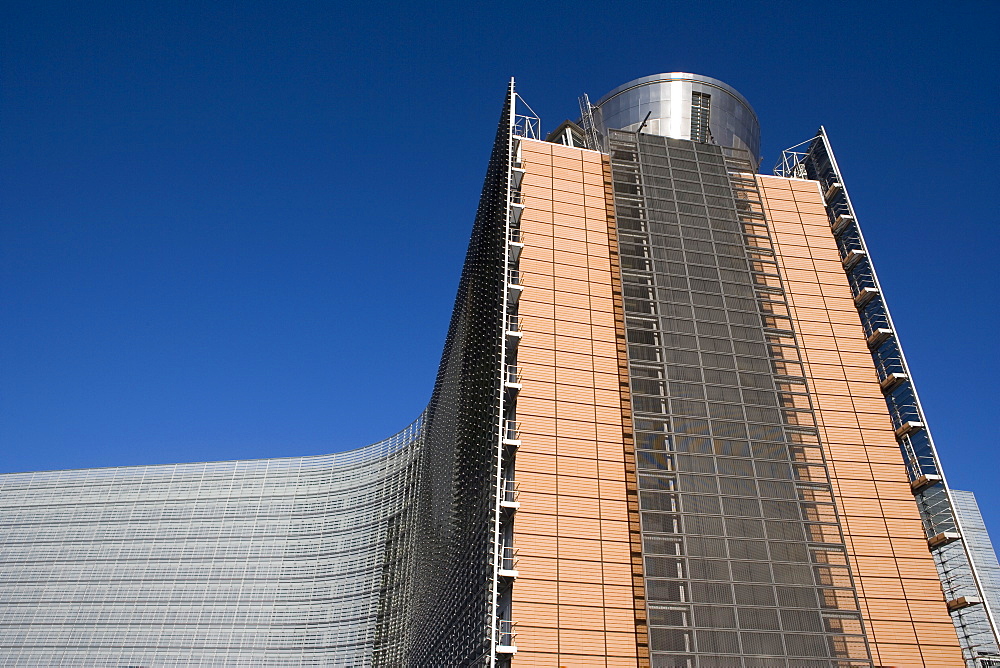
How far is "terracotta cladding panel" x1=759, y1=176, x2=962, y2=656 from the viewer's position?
3384 cm

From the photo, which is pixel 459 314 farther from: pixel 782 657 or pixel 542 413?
pixel 782 657

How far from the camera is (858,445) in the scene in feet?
128

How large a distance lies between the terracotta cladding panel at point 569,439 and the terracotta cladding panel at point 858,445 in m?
10.3

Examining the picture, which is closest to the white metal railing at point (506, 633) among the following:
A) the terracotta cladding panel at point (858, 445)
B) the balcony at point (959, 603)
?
the terracotta cladding panel at point (858, 445)

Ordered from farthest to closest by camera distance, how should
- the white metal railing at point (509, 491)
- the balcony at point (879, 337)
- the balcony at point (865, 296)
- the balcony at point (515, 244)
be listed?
the balcony at point (865, 296)
the balcony at point (879, 337)
the balcony at point (515, 244)
the white metal railing at point (509, 491)

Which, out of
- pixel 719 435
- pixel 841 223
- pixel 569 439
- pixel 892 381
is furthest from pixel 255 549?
pixel 841 223

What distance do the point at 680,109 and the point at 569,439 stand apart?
Result: 28964 millimetres

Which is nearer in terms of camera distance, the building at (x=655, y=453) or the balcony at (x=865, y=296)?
the building at (x=655, y=453)

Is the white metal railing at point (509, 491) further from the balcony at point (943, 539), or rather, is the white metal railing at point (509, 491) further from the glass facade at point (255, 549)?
the balcony at point (943, 539)

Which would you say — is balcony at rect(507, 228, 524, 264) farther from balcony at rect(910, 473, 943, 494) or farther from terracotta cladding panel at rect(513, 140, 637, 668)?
balcony at rect(910, 473, 943, 494)

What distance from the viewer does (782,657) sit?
3156 centimetres

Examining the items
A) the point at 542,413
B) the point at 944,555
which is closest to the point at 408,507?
the point at 542,413

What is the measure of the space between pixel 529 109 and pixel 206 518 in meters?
43.2

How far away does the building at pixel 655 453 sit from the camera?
32.5 meters
